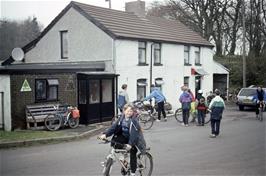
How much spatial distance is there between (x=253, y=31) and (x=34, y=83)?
3848 centimetres

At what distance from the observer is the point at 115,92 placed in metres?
24.0

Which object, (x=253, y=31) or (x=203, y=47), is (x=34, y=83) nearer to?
(x=203, y=47)

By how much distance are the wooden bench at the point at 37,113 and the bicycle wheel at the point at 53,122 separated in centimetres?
31

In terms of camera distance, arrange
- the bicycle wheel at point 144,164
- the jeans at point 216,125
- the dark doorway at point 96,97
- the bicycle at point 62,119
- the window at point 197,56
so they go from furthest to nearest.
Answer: the window at point 197,56 → the dark doorway at point 96,97 → the bicycle at point 62,119 → the jeans at point 216,125 → the bicycle wheel at point 144,164

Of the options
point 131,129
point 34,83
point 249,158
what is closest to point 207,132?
point 249,158

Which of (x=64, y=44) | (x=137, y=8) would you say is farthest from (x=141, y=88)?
(x=137, y=8)

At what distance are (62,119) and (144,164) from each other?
1041 centimetres

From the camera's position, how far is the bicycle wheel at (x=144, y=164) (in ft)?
28.7

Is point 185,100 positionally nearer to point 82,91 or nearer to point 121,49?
point 82,91

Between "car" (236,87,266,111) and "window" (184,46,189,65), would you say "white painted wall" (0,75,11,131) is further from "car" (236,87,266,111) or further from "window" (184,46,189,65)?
"car" (236,87,266,111)

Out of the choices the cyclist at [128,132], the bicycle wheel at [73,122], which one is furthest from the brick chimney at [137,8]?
the cyclist at [128,132]

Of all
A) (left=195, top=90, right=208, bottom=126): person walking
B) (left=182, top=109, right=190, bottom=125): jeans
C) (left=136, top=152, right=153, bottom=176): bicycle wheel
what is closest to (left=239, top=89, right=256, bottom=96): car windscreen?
(left=195, top=90, right=208, bottom=126): person walking

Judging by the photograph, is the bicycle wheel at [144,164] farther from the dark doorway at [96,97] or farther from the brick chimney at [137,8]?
the brick chimney at [137,8]

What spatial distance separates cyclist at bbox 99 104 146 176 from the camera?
8.36 metres
